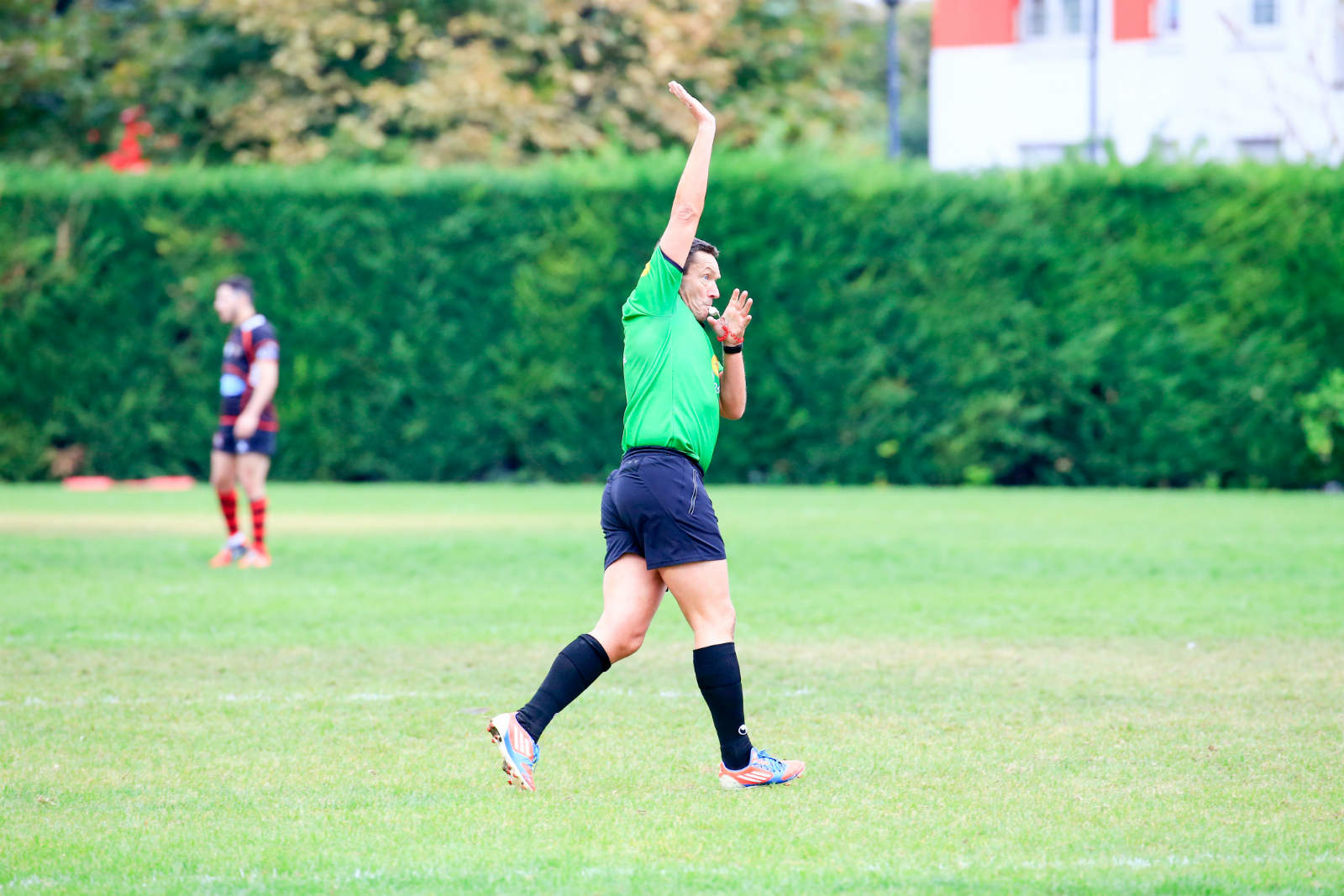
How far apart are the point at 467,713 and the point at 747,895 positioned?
112 inches

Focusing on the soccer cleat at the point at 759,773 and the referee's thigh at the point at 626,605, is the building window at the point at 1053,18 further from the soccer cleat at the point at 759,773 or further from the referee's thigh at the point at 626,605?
the soccer cleat at the point at 759,773

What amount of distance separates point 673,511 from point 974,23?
91.7 feet

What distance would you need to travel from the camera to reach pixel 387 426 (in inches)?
821

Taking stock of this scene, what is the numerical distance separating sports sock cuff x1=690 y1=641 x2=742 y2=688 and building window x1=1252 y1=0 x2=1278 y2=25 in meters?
28.5

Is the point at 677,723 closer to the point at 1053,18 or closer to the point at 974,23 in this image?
the point at 974,23

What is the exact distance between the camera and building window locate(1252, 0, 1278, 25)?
30109 millimetres

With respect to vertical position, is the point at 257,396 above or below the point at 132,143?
below

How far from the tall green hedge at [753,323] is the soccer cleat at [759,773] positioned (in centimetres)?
1473

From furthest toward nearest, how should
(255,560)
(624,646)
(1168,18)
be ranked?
(1168,18)
(255,560)
(624,646)

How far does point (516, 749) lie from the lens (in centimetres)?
536

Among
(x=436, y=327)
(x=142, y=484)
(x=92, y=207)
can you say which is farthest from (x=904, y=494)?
(x=92, y=207)

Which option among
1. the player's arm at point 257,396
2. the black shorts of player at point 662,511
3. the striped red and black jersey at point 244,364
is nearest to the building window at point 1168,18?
the striped red and black jersey at point 244,364

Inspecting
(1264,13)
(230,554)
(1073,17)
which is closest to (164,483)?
(230,554)

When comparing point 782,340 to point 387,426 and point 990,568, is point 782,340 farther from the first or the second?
point 990,568
